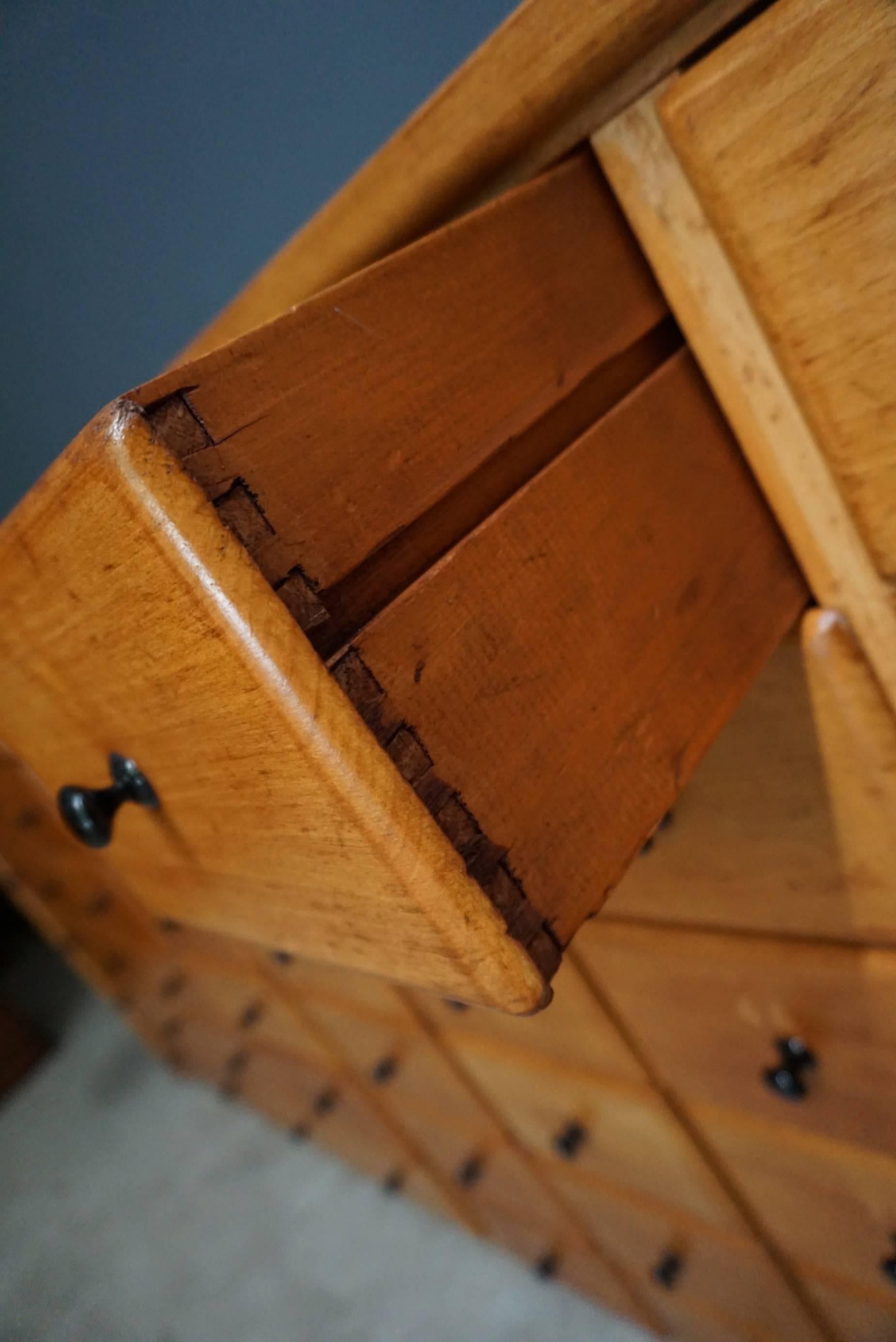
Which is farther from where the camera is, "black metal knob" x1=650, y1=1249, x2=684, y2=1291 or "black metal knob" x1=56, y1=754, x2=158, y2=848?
"black metal knob" x1=650, y1=1249, x2=684, y2=1291

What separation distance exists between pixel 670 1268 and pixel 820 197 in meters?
1.19

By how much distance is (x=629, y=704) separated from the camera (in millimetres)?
394

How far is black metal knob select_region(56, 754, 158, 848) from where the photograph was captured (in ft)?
1.59

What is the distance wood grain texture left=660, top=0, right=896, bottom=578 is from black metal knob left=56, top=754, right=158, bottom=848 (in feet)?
1.40

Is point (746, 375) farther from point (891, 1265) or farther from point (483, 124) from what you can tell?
point (891, 1265)

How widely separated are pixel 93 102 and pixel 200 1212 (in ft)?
7.63

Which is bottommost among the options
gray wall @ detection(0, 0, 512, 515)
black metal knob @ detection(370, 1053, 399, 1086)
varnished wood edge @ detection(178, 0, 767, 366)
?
black metal knob @ detection(370, 1053, 399, 1086)

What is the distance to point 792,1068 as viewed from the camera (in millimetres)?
689

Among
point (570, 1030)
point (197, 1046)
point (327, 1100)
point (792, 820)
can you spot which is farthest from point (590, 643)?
point (197, 1046)

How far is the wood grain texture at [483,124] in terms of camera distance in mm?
353

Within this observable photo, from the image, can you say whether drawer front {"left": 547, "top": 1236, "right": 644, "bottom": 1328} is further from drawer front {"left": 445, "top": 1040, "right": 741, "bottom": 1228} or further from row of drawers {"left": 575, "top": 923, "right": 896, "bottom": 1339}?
row of drawers {"left": 575, "top": 923, "right": 896, "bottom": 1339}

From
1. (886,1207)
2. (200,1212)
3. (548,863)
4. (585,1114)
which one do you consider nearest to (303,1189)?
(200,1212)

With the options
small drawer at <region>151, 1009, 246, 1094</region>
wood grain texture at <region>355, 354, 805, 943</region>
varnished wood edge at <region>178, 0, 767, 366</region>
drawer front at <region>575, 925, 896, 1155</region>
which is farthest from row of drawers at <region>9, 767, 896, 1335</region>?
varnished wood edge at <region>178, 0, 767, 366</region>

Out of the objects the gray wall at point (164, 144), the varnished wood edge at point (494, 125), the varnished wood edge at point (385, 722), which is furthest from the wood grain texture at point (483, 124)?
the gray wall at point (164, 144)
